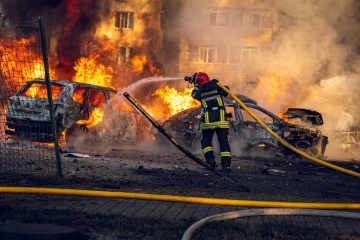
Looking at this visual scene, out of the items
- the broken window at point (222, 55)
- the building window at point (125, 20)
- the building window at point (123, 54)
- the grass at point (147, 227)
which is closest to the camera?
the grass at point (147, 227)

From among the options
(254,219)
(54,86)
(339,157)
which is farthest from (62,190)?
(339,157)

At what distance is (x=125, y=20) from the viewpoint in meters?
47.2

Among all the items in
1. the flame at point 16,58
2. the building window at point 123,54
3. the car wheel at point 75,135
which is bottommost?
the car wheel at point 75,135

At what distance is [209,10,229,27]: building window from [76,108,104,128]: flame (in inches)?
1123

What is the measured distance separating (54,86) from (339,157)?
990 cm

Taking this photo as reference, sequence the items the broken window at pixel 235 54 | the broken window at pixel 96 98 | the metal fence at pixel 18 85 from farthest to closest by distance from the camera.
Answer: the broken window at pixel 235 54, the broken window at pixel 96 98, the metal fence at pixel 18 85

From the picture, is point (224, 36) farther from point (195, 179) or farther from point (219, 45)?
point (195, 179)

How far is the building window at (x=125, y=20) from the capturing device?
47.1 meters

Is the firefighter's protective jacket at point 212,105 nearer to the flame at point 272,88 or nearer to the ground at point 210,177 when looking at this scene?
the ground at point 210,177

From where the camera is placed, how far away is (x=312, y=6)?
29641 mm

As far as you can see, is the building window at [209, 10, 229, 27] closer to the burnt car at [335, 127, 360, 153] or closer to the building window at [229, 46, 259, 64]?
the building window at [229, 46, 259, 64]

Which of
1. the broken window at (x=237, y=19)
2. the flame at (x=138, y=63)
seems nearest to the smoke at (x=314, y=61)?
the broken window at (x=237, y=19)

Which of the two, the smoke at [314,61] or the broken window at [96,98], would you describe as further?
the smoke at [314,61]

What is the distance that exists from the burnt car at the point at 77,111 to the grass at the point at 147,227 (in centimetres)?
650
